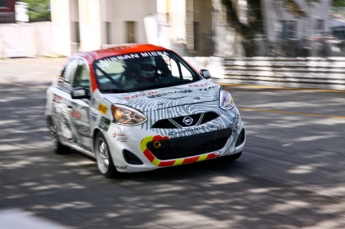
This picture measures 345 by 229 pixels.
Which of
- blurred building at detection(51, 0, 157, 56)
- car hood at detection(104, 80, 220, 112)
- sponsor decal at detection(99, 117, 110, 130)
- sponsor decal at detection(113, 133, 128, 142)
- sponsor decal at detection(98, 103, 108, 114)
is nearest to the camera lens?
sponsor decal at detection(113, 133, 128, 142)

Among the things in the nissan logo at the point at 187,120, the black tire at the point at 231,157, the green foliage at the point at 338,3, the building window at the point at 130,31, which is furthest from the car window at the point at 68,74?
the building window at the point at 130,31

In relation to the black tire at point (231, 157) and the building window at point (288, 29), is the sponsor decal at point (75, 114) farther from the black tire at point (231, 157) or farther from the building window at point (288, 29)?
the building window at point (288, 29)

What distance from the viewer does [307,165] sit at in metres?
8.98

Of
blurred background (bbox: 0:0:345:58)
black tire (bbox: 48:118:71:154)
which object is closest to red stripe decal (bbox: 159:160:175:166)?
black tire (bbox: 48:118:71:154)

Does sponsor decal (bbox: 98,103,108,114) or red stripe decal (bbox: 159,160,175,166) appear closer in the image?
red stripe decal (bbox: 159,160,175,166)

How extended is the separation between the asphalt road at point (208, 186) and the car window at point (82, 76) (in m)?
1.16

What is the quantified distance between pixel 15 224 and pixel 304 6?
1511 centimetres

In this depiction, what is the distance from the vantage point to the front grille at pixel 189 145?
8.29 meters

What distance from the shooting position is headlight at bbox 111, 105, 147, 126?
8.38 metres

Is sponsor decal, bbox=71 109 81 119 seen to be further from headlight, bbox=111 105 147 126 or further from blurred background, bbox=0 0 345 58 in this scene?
blurred background, bbox=0 0 345 58

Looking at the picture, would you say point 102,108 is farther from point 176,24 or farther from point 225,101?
point 176,24

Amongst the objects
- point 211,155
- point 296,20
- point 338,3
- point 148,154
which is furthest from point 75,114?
point 338,3

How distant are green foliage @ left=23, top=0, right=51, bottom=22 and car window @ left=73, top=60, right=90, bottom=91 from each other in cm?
6896

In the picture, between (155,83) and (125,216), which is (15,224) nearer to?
(125,216)
